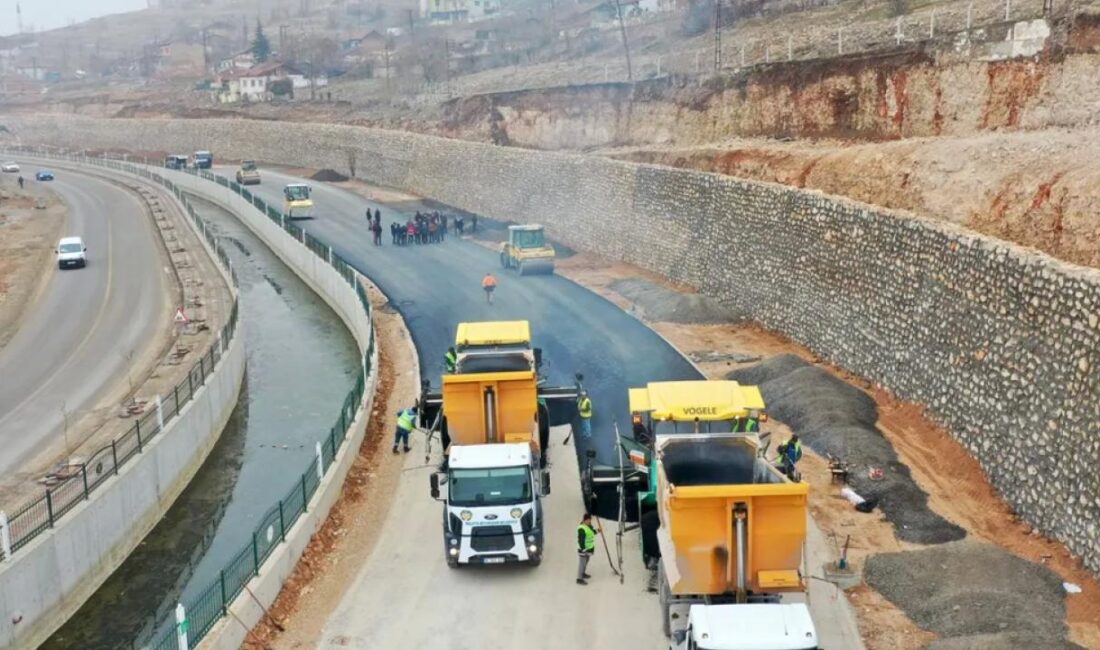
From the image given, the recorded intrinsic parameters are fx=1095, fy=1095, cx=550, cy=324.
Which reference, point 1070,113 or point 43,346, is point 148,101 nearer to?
point 43,346

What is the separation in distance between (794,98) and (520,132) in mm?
31428

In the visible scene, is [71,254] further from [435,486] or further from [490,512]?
[490,512]

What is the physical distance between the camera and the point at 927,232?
2584 cm

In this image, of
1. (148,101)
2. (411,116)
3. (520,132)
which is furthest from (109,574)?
(148,101)

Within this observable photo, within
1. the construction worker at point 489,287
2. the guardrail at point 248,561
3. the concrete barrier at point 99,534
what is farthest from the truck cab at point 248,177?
the concrete barrier at point 99,534

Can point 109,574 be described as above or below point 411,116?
below

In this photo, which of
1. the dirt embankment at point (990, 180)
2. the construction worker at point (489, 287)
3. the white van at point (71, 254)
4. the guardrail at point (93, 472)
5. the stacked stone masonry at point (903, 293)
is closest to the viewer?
the stacked stone masonry at point (903, 293)

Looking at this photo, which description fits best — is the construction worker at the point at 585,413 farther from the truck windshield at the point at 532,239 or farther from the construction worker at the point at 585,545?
the truck windshield at the point at 532,239

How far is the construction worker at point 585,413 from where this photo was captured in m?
25.2

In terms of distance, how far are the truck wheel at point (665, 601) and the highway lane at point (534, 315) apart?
7.15 metres

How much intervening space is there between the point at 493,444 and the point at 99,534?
8631 mm

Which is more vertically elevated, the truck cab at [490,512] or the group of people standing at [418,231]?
the group of people standing at [418,231]

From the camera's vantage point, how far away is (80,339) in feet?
131

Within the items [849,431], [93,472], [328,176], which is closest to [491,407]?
[849,431]
